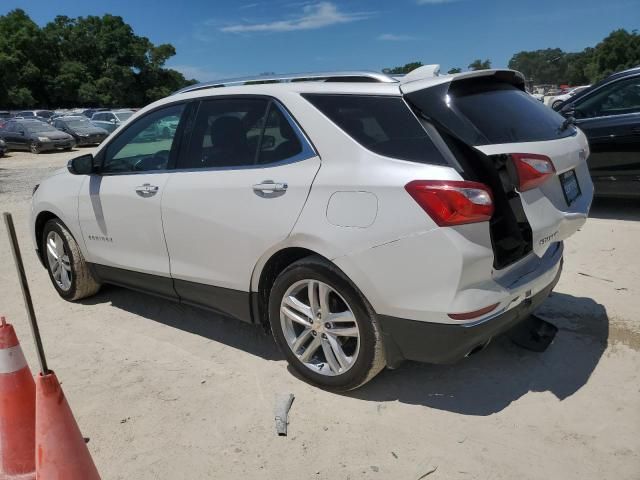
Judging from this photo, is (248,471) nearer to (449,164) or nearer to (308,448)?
(308,448)

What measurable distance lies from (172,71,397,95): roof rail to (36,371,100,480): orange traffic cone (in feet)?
7.09

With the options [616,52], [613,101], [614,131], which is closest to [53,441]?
[614,131]

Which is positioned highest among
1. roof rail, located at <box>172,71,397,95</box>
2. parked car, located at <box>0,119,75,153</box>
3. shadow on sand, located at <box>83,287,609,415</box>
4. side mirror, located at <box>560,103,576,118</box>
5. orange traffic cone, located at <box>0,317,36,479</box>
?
parked car, located at <box>0,119,75,153</box>

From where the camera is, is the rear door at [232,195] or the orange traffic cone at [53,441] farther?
the rear door at [232,195]

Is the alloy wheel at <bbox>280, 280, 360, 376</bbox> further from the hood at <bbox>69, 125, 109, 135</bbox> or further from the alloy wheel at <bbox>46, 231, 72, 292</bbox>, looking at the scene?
the hood at <bbox>69, 125, 109, 135</bbox>

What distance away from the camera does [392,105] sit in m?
2.92

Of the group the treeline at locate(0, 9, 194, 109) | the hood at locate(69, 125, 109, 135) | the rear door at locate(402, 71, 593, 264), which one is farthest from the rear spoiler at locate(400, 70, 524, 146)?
the treeline at locate(0, 9, 194, 109)

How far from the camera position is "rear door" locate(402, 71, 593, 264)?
9.16 feet

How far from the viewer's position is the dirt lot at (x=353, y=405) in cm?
266

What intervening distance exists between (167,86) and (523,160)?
89.6 meters

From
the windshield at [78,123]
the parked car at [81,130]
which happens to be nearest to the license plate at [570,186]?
the parked car at [81,130]

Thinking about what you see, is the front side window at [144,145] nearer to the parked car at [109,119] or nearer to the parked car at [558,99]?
the parked car at [558,99]

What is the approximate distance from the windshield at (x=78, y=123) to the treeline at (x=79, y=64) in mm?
44642

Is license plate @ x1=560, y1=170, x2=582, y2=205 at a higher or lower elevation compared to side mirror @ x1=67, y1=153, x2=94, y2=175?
lower
